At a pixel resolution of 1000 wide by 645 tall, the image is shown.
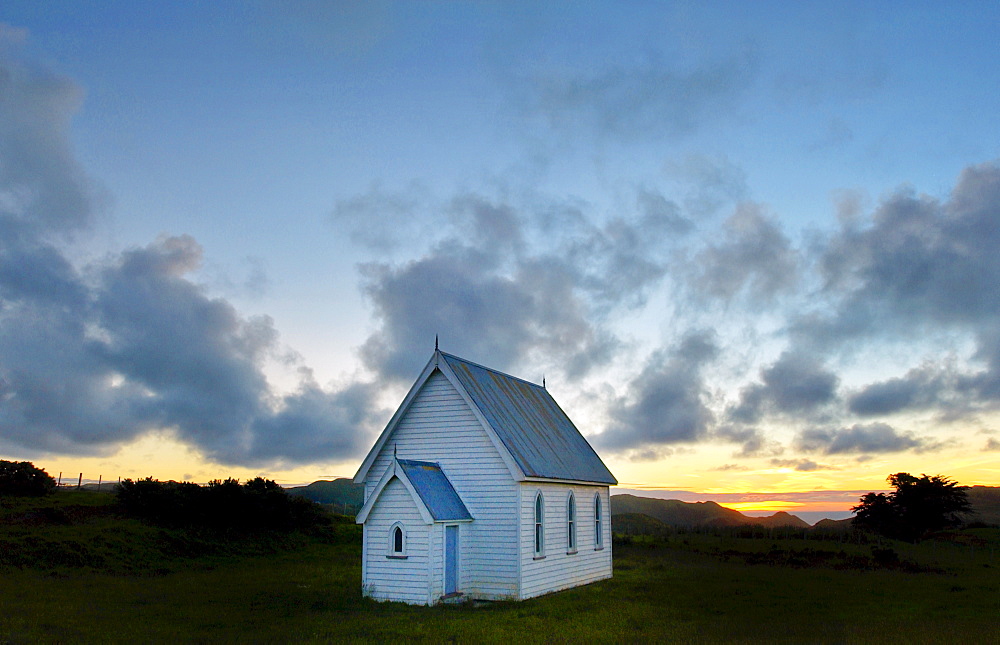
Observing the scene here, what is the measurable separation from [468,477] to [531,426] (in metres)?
4.53

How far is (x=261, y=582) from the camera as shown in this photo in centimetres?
2914

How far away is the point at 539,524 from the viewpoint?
24766 millimetres

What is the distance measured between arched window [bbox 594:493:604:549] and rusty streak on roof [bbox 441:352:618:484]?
92 cm

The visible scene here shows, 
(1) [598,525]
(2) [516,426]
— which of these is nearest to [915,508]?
(1) [598,525]

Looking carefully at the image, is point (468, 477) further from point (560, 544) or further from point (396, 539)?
point (560, 544)

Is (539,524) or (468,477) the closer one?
(468,477)

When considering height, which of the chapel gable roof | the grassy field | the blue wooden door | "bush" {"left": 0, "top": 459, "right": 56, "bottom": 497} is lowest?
the grassy field

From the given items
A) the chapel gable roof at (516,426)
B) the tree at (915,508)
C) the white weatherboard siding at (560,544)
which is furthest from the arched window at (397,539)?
the tree at (915,508)

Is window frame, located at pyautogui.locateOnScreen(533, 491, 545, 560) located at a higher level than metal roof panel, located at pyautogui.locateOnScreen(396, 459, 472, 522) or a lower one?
lower

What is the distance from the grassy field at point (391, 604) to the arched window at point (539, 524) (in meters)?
1.68

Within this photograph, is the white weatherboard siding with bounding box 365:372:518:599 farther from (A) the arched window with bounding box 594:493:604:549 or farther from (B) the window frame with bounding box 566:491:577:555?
(A) the arched window with bounding box 594:493:604:549

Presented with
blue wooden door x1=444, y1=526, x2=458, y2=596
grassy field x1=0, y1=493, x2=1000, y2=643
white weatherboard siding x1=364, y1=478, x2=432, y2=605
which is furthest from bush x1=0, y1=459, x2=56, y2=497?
blue wooden door x1=444, y1=526, x2=458, y2=596

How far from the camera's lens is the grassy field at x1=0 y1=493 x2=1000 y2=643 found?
58.1ft

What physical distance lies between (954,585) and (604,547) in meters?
14.9
